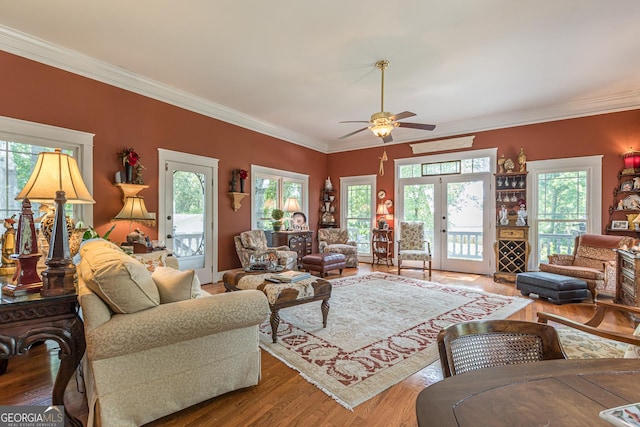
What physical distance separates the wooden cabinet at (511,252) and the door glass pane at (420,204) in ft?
4.61

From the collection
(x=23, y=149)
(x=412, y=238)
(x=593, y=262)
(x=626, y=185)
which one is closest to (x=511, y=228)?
(x=593, y=262)

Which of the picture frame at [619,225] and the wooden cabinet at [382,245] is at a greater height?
the picture frame at [619,225]

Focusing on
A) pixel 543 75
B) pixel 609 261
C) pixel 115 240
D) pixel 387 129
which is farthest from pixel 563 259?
pixel 115 240

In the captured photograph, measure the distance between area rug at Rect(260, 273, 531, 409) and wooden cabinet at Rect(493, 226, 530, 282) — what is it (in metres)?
1.24

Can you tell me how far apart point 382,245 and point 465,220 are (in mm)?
1930

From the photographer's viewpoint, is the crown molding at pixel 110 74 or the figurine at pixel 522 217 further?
the figurine at pixel 522 217

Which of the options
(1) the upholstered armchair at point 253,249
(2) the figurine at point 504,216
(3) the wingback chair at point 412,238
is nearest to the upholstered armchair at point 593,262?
(2) the figurine at point 504,216

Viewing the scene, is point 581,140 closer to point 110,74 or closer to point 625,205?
point 625,205

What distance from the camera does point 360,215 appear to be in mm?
7703

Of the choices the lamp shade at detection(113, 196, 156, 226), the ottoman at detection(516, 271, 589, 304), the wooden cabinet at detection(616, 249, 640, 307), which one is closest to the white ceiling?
the lamp shade at detection(113, 196, 156, 226)

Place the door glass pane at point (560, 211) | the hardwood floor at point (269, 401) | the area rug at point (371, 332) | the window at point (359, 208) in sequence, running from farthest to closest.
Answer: the window at point (359, 208), the door glass pane at point (560, 211), the area rug at point (371, 332), the hardwood floor at point (269, 401)

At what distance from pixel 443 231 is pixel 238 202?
4359mm

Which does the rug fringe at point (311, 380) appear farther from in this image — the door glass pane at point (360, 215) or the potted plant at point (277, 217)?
the door glass pane at point (360, 215)

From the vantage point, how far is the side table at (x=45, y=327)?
1.42m
